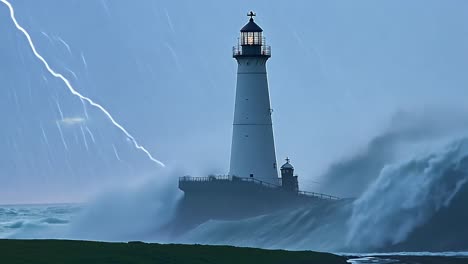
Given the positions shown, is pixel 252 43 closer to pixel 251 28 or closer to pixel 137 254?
pixel 251 28

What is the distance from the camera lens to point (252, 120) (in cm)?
8400

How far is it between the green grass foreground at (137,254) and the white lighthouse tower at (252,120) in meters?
Answer: 23.3

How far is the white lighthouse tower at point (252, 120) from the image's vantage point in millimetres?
84000

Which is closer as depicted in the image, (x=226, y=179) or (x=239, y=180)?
(x=239, y=180)

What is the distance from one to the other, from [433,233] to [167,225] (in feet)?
91.1

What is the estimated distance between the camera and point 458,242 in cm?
6425

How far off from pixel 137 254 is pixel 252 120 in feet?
99.6

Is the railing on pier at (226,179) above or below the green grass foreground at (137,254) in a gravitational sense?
above

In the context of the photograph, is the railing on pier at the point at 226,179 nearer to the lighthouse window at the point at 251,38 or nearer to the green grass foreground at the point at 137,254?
the lighthouse window at the point at 251,38

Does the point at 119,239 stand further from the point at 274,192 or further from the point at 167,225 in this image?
the point at 274,192

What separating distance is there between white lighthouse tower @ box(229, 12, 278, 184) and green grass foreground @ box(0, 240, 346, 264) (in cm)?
2334

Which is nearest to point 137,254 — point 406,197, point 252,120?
point 406,197

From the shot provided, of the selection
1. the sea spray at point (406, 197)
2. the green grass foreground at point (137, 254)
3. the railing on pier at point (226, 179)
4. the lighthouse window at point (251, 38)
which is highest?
the lighthouse window at point (251, 38)

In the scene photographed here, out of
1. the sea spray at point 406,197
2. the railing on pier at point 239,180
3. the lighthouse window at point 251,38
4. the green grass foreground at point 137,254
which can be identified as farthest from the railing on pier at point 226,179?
the green grass foreground at point 137,254
